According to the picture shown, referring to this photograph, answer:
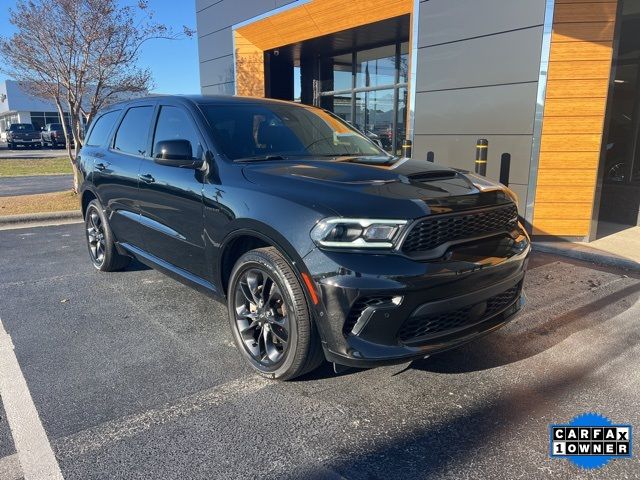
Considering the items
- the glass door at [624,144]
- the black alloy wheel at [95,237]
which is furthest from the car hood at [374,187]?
the glass door at [624,144]

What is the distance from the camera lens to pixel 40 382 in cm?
312

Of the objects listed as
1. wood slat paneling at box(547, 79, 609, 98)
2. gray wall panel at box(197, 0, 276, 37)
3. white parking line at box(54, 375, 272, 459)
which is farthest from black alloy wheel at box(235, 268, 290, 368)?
gray wall panel at box(197, 0, 276, 37)

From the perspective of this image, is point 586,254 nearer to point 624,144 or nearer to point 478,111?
point 478,111

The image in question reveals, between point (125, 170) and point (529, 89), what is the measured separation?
558 cm

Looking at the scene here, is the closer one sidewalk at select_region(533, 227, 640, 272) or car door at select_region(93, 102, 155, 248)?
car door at select_region(93, 102, 155, 248)

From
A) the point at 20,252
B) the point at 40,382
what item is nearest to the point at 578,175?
the point at 40,382

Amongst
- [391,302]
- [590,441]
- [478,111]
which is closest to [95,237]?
[391,302]

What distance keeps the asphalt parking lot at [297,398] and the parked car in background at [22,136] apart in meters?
38.1

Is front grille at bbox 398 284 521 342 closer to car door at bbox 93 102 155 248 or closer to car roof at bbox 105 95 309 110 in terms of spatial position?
car roof at bbox 105 95 309 110

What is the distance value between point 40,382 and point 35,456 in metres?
0.83

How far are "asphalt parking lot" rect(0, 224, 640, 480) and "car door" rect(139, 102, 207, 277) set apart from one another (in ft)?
2.04

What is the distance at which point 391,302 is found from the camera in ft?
8.27

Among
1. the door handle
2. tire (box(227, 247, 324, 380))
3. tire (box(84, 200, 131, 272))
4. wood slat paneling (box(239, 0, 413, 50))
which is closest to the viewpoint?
tire (box(227, 247, 324, 380))

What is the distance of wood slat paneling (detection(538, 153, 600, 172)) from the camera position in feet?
22.2
